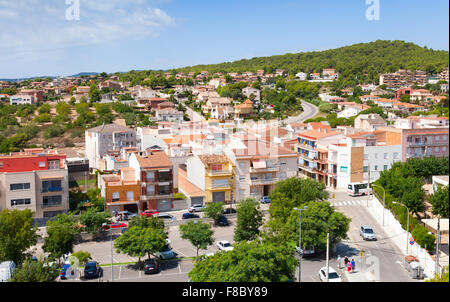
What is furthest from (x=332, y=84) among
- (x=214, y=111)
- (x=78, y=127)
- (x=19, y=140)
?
(x=19, y=140)

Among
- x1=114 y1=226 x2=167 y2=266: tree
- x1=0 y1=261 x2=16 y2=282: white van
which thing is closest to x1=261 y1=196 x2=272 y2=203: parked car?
x1=114 y1=226 x2=167 y2=266: tree

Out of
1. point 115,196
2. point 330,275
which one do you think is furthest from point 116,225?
point 330,275

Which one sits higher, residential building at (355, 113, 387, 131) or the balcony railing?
residential building at (355, 113, 387, 131)

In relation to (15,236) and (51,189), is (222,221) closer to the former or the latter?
(51,189)

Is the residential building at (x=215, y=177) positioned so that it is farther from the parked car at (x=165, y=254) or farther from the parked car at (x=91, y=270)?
the parked car at (x=91, y=270)

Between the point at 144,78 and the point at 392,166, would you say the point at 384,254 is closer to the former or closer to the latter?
the point at 392,166

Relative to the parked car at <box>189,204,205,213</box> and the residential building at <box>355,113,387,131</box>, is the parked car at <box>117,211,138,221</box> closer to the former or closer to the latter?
the parked car at <box>189,204,205,213</box>

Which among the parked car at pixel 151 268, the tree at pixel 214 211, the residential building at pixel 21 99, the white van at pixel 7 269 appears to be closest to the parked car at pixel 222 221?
the tree at pixel 214 211
